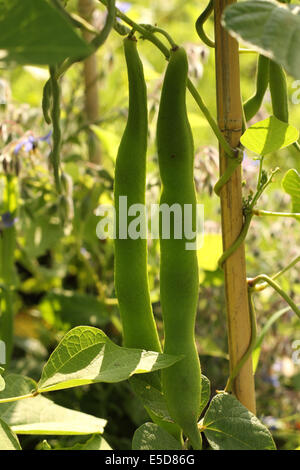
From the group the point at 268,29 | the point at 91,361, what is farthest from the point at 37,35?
the point at 91,361

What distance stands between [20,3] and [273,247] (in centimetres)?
90

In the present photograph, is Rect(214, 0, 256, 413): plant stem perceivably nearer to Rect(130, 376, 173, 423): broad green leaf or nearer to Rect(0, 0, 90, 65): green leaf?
Rect(130, 376, 173, 423): broad green leaf

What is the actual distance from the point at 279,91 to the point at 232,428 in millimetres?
282

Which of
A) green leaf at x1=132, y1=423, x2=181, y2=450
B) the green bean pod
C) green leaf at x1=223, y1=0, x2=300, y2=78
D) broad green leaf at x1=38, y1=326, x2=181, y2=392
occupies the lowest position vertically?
green leaf at x1=132, y1=423, x2=181, y2=450

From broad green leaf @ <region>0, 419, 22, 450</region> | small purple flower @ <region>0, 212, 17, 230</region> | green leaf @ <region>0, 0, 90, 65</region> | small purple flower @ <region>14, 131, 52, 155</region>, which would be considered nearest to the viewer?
green leaf @ <region>0, 0, 90, 65</region>

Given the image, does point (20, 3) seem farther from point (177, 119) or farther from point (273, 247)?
point (273, 247)

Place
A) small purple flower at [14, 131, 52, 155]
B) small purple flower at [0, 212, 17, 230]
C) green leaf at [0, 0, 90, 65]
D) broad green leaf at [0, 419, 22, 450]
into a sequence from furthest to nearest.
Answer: small purple flower at [0, 212, 17, 230], small purple flower at [14, 131, 52, 155], broad green leaf at [0, 419, 22, 450], green leaf at [0, 0, 90, 65]

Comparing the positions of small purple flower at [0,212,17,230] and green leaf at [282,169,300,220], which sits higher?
green leaf at [282,169,300,220]

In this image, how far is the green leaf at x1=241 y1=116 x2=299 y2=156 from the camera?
438mm

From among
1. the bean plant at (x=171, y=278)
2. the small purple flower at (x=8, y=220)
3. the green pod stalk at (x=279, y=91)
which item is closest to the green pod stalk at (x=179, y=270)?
the bean plant at (x=171, y=278)

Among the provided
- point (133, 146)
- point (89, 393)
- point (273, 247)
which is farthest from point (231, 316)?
point (273, 247)

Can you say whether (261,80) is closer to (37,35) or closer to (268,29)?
(268,29)

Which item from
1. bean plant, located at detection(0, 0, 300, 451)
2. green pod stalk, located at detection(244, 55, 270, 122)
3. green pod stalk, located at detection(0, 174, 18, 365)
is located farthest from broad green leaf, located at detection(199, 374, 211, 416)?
green pod stalk, located at detection(0, 174, 18, 365)

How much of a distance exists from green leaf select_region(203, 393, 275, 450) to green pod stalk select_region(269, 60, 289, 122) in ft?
0.79
